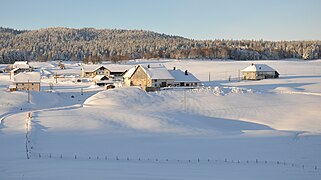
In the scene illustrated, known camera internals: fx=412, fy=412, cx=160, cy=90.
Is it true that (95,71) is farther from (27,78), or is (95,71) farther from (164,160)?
(164,160)

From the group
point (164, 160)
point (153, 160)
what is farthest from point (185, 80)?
point (153, 160)

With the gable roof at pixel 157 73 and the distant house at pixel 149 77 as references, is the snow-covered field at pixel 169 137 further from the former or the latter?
the gable roof at pixel 157 73

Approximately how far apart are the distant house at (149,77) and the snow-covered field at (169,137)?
7655mm

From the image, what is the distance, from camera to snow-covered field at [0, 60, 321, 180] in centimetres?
1595

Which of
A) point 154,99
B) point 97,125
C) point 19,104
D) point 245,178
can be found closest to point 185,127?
point 97,125

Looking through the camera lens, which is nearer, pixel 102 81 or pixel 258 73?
pixel 102 81

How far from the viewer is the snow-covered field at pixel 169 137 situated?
15953 millimetres

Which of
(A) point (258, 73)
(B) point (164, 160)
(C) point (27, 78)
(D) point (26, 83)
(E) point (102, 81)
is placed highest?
(A) point (258, 73)

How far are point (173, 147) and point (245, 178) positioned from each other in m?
7.56

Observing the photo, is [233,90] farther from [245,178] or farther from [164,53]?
[164,53]

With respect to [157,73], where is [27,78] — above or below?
below

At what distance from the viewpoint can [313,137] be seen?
2538 centimetres

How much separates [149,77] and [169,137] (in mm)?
25620

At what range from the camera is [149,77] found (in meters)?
50.1
